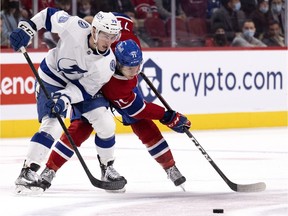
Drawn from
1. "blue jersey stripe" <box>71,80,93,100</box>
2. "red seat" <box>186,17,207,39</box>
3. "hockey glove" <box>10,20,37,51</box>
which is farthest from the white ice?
"red seat" <box>186,17,207,39</box>

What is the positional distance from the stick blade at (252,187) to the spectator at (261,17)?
5.34 metres

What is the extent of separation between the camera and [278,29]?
37.5 ft

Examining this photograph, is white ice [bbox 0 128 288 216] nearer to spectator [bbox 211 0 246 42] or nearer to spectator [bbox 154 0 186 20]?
spectator [bbox 154 0 186 20]

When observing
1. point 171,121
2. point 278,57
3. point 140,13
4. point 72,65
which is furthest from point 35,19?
point 278,57

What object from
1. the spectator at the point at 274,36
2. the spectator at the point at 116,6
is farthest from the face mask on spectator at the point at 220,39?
the spectator at the point at 116,6

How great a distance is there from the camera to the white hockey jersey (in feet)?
19.2

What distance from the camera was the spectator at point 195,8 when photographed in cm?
1077

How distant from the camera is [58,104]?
19.0 feet

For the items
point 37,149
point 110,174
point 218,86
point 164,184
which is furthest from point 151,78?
point 37,149

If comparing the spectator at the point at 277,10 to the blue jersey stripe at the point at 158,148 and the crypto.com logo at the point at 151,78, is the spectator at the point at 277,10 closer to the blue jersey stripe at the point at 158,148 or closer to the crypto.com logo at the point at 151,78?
the crypto.com logo at the point at 151,78

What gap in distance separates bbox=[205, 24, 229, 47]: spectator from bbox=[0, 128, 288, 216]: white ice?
1746mm

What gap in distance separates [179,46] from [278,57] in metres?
1.14

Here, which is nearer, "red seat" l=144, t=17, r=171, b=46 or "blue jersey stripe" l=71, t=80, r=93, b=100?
"blue jersey stripe" l=71, t=80, r=93, b=100

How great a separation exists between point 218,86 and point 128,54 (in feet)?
16.2
